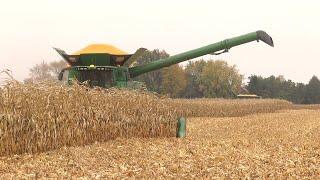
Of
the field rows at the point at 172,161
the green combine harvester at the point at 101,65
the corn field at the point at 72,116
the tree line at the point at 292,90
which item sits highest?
the tree line at the point at 292,90

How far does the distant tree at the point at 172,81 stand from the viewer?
80312 mm

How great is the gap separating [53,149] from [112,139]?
99.2 inches

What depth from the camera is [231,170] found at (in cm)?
967

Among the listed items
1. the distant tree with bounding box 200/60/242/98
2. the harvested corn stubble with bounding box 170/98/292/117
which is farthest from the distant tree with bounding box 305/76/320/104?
the harvested corn stubble with bounding box 170/98/292/117

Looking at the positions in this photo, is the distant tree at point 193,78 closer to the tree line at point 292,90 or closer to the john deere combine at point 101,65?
the tree line at point 292,90

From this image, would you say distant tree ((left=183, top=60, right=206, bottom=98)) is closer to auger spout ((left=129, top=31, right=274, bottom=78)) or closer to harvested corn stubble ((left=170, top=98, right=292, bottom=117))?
harvested corn stubble ((left=170, top=98, right=292, bottom=117))

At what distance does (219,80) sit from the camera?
91.4 meters

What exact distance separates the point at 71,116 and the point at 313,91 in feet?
282

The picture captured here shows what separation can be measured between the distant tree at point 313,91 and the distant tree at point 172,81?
2596 centimetres

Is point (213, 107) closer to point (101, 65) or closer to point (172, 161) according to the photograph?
point (101, 65)

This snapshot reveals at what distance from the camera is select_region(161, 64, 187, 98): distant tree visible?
3162 inches

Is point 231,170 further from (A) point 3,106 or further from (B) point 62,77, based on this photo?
(B) point 62,77

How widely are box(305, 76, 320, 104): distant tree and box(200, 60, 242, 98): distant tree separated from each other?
12.9 metres

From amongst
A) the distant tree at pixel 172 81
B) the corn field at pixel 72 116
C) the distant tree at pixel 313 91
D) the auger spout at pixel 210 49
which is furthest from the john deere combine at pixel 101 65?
the distant tree at pixel 313 91
